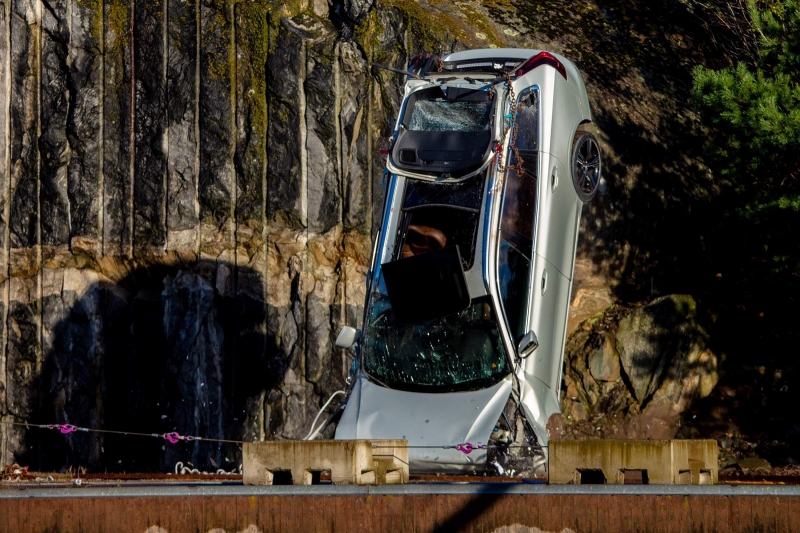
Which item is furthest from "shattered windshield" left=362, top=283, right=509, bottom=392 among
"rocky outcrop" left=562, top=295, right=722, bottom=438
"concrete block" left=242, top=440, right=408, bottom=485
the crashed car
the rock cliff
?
the rock cliff

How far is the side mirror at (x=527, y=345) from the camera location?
9.44 m

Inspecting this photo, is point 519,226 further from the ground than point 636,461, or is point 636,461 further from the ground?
point 519,226

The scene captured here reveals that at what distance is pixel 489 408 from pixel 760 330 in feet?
20.0

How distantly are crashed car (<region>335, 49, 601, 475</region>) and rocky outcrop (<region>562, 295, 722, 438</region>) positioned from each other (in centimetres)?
275

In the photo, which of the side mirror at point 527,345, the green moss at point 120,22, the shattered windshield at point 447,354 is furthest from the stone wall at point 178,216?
the side mirror at point 527,345

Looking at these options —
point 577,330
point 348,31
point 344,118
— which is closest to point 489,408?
point 577,330

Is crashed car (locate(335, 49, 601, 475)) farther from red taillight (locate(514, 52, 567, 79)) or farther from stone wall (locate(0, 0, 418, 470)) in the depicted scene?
stone wall (locate(0, 0, 418, 470))

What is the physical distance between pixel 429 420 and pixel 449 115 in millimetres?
3390

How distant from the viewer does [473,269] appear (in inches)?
386

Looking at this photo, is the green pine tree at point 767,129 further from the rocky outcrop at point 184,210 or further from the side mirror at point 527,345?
the rocky outcrop at point 184,210

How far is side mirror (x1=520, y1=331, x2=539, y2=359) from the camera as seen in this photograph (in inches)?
372

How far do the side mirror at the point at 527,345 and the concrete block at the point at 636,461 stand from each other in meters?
2.17

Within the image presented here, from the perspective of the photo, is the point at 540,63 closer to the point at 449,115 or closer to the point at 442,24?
the point at 449,115

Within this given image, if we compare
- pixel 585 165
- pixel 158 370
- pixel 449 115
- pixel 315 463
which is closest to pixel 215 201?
pixel 158 370
